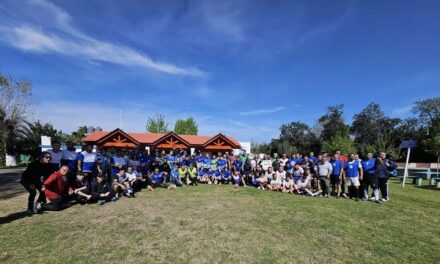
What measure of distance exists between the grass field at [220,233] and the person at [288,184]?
9.58ft

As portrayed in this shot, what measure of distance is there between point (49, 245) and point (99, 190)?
3.75 metres

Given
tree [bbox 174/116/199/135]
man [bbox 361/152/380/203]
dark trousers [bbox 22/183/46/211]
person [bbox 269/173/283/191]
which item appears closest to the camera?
dark trousers [bbox 22/183/46/211]

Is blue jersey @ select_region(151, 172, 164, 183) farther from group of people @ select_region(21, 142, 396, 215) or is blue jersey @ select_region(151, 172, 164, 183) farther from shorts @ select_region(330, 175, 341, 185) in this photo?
shorts @ select_region(330, 175, 341, 185)

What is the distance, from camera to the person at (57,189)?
7242mm

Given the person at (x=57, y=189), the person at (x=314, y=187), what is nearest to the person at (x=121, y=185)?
the person at (x=57, y=189)

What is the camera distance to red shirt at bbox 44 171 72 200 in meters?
7.28

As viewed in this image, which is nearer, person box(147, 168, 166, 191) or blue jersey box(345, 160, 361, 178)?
blue jersey box(345, 160, 361, 178)

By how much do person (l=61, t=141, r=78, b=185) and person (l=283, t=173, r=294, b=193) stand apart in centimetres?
835

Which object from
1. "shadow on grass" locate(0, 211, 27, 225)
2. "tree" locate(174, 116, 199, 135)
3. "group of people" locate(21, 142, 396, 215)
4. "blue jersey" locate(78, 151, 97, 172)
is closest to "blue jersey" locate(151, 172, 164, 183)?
"group of people" locate(21, 142, 396, 215)

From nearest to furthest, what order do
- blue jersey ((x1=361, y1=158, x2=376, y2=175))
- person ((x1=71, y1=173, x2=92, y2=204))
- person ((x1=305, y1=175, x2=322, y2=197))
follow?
1. person ((x1=71, y1=173, x2=92, y2=204))
2. blue jersey ((x1=361, y1=158, x2=376, y2=175))
3. person ((x1=305, y1=175, x2=322, y2=197))

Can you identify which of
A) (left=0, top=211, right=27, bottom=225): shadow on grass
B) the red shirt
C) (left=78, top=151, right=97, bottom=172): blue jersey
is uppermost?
(left=78, top=151, right=97, bottom=172): blue jersey

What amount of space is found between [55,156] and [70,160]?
0.44 metres

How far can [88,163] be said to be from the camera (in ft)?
28.5

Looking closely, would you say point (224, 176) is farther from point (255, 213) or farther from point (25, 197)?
point (25, 197)
